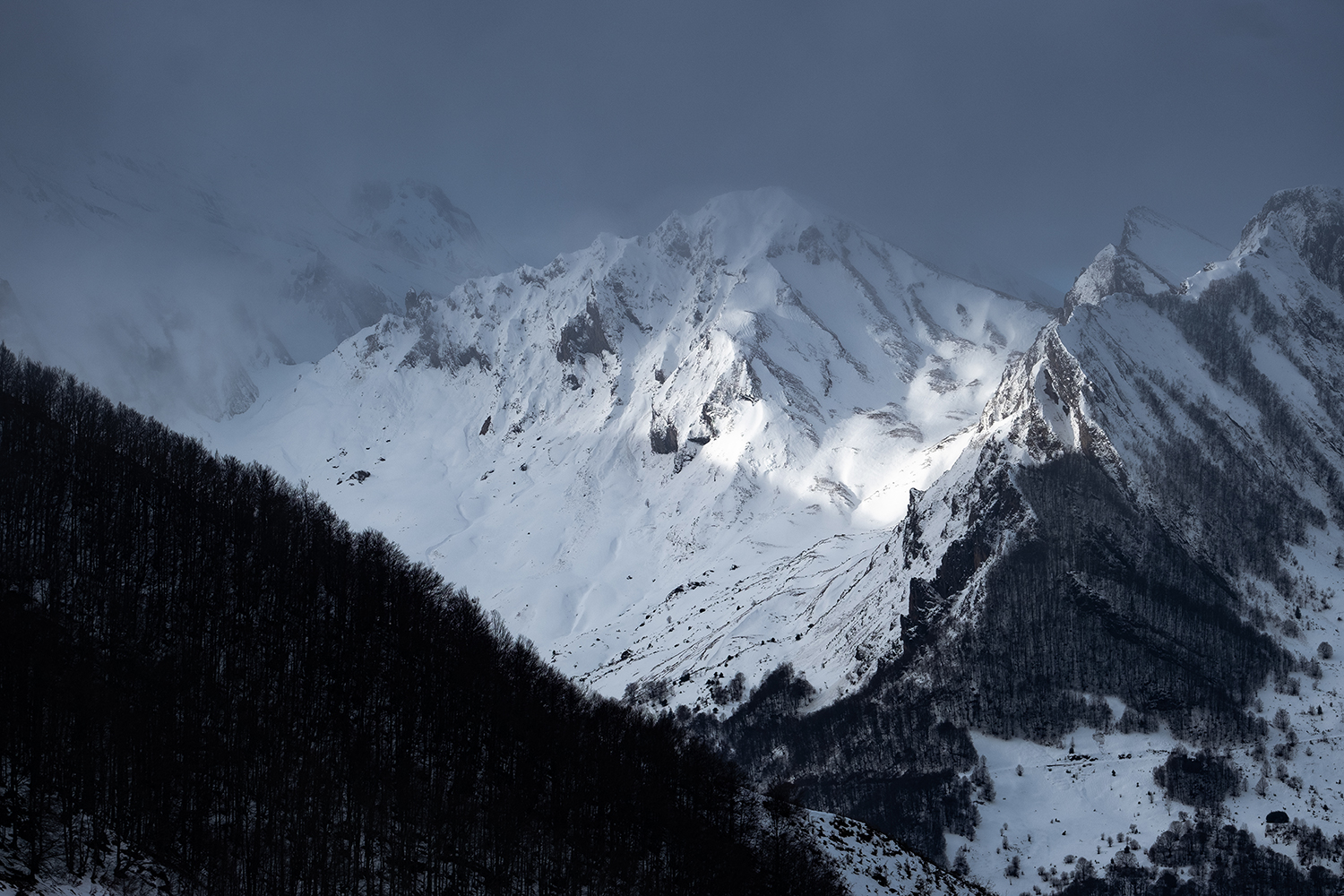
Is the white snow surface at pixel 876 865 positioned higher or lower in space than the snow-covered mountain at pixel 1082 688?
lower

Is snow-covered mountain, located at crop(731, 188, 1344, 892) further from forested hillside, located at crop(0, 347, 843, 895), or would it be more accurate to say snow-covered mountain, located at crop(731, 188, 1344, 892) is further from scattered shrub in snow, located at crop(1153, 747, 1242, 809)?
forested hillside, located at crop(0, 347, 843, 895)

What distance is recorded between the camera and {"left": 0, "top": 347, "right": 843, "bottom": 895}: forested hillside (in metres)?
47.7

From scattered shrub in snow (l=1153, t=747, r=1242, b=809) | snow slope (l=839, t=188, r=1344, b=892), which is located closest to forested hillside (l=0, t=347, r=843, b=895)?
snow slope (l=839, t=188, r=1344, b=892)

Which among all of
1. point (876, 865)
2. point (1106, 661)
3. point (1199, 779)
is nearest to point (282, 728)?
point (876, 865)

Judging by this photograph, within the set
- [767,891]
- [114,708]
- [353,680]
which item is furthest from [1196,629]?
[114,708]

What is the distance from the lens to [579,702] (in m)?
84.2

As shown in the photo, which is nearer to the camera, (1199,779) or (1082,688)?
(1199,779)

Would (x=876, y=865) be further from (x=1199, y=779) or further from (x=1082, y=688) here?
(x=1082, y=688)

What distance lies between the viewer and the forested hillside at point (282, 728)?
47.7 meters

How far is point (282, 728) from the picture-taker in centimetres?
6009

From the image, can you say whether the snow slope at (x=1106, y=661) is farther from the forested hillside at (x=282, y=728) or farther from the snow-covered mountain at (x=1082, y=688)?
the forested hillside at (x=282, y=728)

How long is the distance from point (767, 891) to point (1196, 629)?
158960 mm

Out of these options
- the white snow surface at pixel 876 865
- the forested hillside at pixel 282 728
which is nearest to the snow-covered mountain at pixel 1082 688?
the white snow surface at pixel 876 865

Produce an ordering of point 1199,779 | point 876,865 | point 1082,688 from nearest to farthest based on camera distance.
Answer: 1. point 876,865
2. point 1199,779
3. point 1082,688
